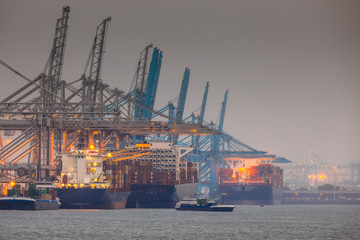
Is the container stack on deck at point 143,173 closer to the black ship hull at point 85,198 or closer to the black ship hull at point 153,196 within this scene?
the black ship hull at point 153,196

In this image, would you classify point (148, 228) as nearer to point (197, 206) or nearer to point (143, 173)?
point (197, 206)

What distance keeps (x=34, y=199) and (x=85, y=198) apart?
8.56m

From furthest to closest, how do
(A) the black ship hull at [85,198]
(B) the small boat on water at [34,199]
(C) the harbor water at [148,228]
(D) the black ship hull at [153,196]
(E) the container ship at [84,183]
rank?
1. (D) the black ship hull at [153,196]
2. (E) the container ship at [84,183]
3. (A) the black ship hull at [85,198]
4. (B) the small boat on water at [34,199]
5. (C) the harbor water at [148,228]

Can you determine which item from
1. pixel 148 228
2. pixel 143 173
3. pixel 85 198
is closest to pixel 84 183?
pixel 85 198

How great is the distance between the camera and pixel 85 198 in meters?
123

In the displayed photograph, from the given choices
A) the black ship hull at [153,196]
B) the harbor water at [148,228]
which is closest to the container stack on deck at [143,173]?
the black ship hull at [153,196]

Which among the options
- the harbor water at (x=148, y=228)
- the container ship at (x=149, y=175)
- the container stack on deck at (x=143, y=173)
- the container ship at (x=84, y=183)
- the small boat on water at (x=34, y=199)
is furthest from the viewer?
the container ship at (x=149, y=175)

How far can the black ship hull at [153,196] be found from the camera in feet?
449

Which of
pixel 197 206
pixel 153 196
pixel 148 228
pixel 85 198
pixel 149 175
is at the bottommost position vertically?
pixel 148 228

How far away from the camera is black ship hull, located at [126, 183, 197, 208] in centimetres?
13700

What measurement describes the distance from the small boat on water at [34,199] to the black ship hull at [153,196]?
1688 cm

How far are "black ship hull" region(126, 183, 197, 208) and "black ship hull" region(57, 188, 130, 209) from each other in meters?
11.7

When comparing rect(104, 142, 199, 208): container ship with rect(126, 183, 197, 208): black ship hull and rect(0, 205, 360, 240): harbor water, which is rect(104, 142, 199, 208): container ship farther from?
rect(0, 205, 360, 240): harbor water

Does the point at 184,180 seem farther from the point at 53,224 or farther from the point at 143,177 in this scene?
the point at 53,224
